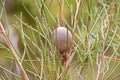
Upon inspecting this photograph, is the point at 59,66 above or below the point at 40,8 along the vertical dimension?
below

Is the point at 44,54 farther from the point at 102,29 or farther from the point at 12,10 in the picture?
the point at 12,10

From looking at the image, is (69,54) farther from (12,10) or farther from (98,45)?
(12,10)


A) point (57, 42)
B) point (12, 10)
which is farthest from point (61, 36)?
point (12, 10)

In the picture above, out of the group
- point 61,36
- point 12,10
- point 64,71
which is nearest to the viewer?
point 64,71

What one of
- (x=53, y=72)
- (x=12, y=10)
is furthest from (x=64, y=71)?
(x=12, y=10)

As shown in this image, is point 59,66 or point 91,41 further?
point 91,41

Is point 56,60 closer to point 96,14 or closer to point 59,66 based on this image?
point 59,66

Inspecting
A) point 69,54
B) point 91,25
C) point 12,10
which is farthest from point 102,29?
point 12,10

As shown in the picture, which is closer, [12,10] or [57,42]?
[57,42]

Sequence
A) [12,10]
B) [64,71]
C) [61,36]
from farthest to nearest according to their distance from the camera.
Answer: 1. [12,10]
2. [61,36]
3. [64,71]
